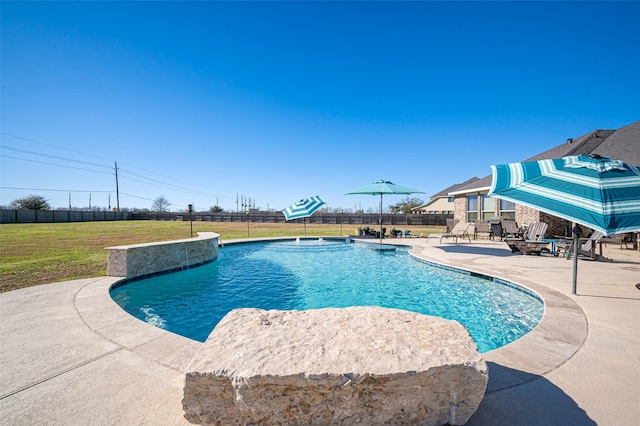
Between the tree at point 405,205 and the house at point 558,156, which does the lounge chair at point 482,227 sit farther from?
the tree at point 405,205

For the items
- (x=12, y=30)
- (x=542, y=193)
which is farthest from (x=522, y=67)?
(x=12, y=30)

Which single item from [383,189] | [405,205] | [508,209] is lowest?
[508,209]

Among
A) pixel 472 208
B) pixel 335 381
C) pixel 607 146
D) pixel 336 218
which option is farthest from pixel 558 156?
pixel 336 218

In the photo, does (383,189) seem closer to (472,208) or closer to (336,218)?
(472,208)

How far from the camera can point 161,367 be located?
2.46 metres

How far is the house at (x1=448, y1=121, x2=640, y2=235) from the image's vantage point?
12.4m

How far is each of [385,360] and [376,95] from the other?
61.6ft

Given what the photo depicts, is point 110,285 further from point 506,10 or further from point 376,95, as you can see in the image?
point 376,95

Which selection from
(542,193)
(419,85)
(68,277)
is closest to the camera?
(542,193)

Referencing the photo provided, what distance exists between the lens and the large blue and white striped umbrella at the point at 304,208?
1472 centimetres

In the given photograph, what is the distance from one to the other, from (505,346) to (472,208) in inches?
670

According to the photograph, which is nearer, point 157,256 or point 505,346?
point 505,346

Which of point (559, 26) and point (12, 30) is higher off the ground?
point (12, 30)

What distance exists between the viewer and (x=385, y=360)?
64.6 inches
